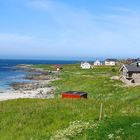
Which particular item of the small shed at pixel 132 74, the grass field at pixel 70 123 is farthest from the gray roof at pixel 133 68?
the grass field at pixel 70 123

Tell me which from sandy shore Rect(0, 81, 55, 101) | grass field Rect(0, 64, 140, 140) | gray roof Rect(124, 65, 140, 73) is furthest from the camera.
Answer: gray roof Rect(124, 65, 140, 73)

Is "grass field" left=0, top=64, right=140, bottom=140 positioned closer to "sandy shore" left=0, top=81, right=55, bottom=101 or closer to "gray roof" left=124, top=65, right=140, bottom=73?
"sandy shore" left=0, top=81, right=55, bottom=101

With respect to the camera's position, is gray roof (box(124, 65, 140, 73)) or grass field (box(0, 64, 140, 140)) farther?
gray roof (box(124, 65, 140, 73))

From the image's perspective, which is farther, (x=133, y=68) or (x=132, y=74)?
(x=133, y=68)

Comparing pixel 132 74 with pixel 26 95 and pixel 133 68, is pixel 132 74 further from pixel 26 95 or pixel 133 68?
pixel 26 95

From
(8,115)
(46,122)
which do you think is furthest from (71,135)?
(8,115)

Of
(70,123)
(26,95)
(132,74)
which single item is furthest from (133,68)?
(70,123)

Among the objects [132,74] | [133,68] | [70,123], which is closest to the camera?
[70,123]

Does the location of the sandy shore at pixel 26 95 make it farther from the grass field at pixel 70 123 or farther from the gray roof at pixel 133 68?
the grass field at pixel 70 123

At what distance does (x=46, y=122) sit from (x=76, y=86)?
223ft

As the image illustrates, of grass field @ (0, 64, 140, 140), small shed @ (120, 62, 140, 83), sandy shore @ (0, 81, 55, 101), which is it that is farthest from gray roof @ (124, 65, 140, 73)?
grass field @ (0, 64, 140, 140)

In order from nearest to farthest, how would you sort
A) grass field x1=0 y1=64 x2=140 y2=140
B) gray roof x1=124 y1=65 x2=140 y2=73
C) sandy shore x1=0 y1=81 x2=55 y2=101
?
grass field x1=0 y1=64 x2=140 y2=140
sandy shore x1=0 y1=81 x2=55 y2=101
gray roof x1=124 y1=65 x2=140 y2=73

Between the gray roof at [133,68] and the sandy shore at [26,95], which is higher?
the gray roof at [133,68]

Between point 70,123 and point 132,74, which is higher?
point 70,123
